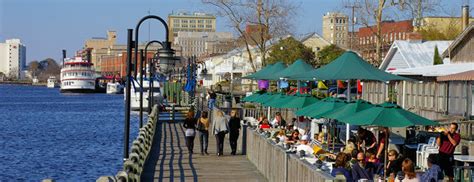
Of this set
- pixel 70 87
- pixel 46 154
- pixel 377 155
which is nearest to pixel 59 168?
pixel 46 154

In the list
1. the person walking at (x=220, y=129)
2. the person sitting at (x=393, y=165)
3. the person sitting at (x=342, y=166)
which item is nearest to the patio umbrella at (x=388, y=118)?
the person sitting at (x=393, y=165)

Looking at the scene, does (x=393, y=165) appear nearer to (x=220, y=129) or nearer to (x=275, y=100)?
(x=220, y=129)

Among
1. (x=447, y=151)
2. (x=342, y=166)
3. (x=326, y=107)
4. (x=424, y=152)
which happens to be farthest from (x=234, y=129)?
(x=342, y=166)

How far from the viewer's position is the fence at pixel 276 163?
15927 mm

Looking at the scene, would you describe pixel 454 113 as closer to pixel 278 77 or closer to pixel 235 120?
pixel 278 77

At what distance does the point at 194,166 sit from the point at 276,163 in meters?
Result: 5.44

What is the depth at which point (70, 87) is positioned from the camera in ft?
596

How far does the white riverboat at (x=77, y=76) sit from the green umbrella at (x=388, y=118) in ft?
505

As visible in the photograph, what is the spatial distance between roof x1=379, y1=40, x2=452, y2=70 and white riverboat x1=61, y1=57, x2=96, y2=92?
123m

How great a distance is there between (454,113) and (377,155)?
18.3 m

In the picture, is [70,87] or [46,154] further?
[70,87]

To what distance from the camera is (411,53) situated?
168 ft

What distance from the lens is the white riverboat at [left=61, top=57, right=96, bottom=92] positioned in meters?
173

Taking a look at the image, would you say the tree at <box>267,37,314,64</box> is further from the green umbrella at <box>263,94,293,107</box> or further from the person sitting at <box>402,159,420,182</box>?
the person sitting at <box>402,159,420,182</box>
